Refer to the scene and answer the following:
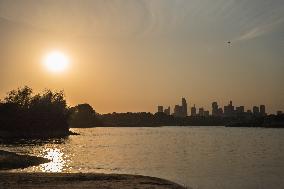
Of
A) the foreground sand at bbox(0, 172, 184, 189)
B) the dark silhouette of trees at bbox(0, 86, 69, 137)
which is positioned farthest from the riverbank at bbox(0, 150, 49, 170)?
the dark silhouette of trees at bbox(0, 86, 69, 137)

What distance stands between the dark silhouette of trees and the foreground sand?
11796cm

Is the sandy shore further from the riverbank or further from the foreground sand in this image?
the riverbank

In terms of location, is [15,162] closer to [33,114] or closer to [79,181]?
[79,181]

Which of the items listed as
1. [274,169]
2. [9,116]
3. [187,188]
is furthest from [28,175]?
[9,116]

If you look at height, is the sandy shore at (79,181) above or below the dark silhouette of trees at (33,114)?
below

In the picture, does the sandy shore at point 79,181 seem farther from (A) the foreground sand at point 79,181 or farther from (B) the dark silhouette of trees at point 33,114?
(B) the dark silhouette of trees at point 33,114

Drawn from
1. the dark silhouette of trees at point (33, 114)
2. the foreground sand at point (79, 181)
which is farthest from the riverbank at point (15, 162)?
the dark silhouette of trees at point (33, 114)

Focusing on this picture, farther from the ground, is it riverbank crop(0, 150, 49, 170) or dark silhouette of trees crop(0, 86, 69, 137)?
dark silhouette of trees crop(0, 86, 69, 137)

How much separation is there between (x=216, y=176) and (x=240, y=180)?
4.02 meters

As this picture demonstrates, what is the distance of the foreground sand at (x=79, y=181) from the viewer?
36.2 meters

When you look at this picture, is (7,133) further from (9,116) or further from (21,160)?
(21,160)

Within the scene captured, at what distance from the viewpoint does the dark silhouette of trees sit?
158125 mm

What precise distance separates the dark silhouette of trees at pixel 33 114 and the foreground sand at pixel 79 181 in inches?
4644

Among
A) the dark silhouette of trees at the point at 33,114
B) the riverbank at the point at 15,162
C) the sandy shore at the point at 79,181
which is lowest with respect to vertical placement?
the sandy shore at the point at 79,181
